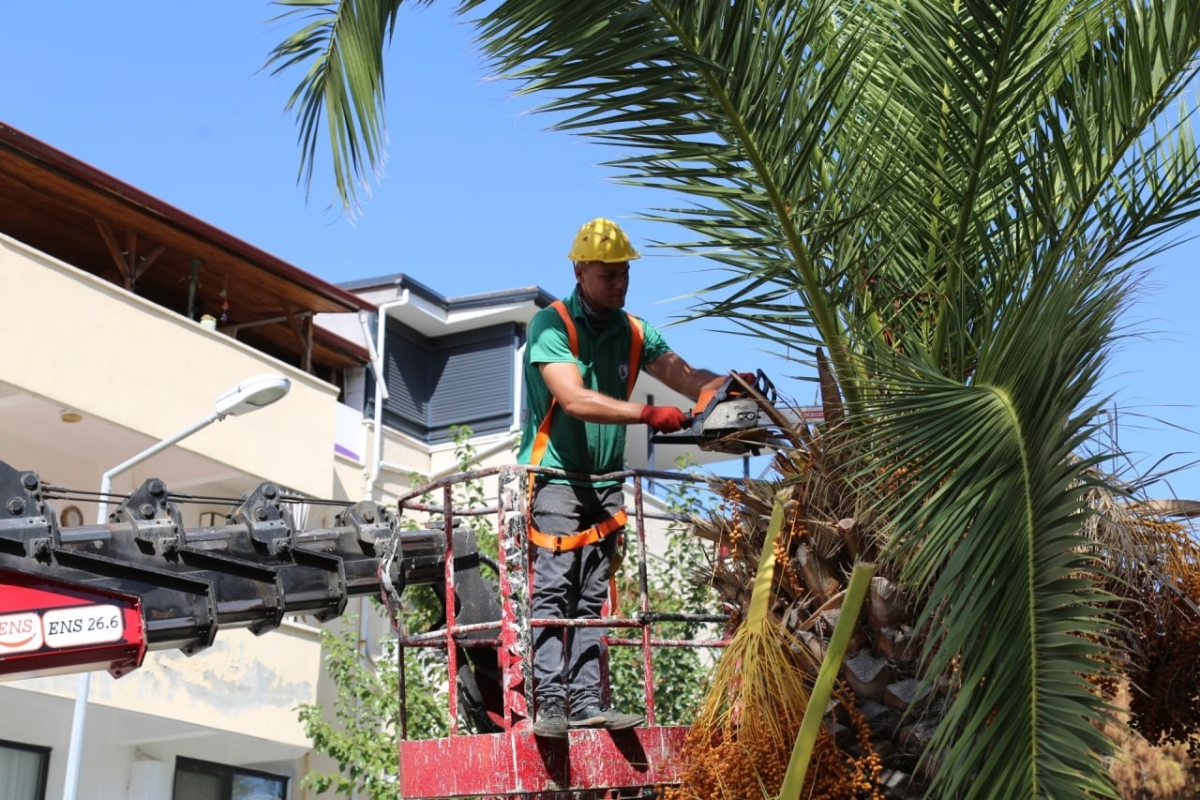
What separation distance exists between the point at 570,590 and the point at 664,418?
917 millimetres

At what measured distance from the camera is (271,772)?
19938mm

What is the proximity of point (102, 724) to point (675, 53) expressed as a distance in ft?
45.3

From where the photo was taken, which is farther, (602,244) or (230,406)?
(230,406)

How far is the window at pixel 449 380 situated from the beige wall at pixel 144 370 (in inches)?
216

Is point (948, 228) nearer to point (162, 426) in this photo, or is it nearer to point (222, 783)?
point (162, 426)

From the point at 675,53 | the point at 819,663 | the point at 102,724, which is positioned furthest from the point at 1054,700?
the point at 102,724

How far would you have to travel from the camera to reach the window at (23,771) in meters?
16.5

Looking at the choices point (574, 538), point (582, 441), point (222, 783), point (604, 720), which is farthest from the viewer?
point (222, 783)

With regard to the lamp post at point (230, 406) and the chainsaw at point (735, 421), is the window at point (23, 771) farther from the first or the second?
the chainsaw at point (735, 421)

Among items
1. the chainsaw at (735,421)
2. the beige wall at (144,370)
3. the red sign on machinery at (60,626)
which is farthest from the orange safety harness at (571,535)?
the beige wall at (144,370)

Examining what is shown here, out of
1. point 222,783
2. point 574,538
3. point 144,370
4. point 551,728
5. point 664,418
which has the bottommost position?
point 551,728

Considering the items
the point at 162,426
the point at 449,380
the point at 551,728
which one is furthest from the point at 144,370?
the point at 551,728

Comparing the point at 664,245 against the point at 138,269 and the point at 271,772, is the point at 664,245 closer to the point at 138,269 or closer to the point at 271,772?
the point at 138,269

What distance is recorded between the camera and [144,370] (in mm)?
17328
